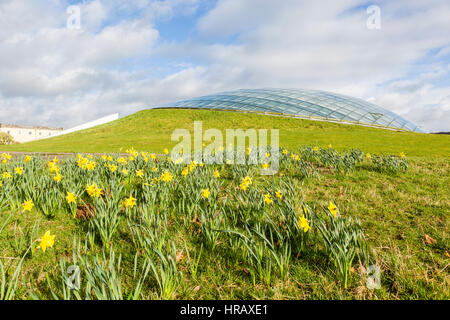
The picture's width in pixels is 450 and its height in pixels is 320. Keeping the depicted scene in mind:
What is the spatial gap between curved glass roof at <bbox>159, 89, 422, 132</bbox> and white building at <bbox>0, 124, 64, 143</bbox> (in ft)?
156

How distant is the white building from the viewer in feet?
187

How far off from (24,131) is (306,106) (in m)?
68.2

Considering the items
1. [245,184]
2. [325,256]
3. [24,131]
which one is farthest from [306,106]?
[24,131]

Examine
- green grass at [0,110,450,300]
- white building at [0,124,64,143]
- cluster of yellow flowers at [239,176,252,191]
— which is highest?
white building at [0,124,64,143]

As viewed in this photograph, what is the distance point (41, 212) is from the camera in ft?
10.5

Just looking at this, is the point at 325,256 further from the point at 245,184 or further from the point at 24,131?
the point at 24,131

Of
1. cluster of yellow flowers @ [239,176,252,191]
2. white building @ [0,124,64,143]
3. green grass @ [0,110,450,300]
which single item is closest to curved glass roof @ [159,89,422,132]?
green grass @ [0,110,450,300]

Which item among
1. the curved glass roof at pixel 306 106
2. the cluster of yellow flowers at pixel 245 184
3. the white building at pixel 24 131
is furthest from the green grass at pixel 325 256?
the white building at pixel 24 131

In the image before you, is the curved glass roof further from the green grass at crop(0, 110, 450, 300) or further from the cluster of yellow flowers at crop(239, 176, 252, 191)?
the cluster of yellow flowers at crop(239, 176, 252, 191)

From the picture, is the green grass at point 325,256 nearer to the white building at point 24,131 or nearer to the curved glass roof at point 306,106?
the curved glass roof at point 306,106
